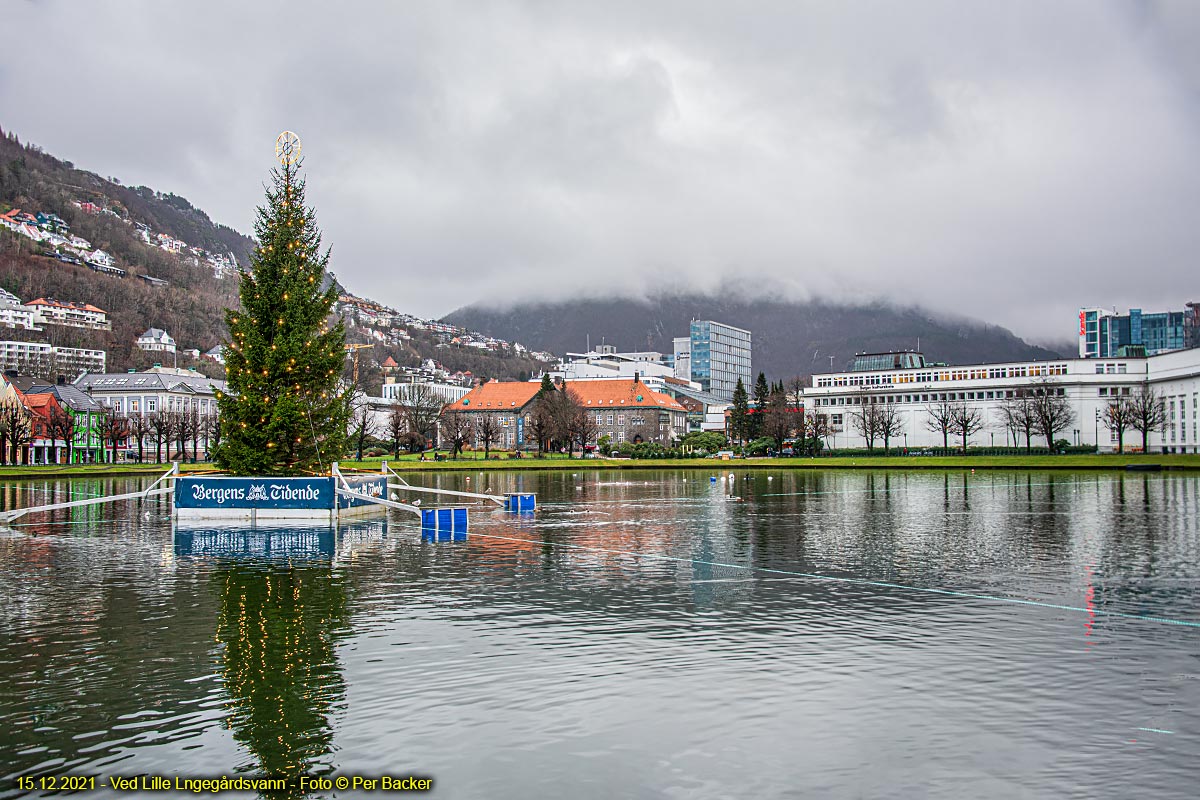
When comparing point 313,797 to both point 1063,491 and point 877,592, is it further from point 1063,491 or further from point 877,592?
point 1063,491

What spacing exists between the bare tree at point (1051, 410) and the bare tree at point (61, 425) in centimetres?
12012

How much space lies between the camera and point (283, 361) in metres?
37.3

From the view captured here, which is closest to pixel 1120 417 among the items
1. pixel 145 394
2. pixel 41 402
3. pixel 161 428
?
pixel 161 428

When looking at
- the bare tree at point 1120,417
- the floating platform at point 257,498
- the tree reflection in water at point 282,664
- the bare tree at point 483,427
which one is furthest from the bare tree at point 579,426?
the tree reflection in water at point 282,664

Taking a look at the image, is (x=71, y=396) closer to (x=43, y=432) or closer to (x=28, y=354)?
(x=43, y=432)

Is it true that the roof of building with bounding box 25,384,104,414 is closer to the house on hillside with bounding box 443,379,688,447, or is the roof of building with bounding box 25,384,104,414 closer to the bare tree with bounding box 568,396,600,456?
the house on hillside with bounding box 443,379,688,447

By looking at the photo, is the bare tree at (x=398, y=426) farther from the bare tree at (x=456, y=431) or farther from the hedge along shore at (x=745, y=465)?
the hedge along shore at (x=745, y=465)

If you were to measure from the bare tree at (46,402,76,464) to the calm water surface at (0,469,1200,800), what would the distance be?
97.2 m

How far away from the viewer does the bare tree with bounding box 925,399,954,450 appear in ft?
477

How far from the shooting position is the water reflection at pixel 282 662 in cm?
1011

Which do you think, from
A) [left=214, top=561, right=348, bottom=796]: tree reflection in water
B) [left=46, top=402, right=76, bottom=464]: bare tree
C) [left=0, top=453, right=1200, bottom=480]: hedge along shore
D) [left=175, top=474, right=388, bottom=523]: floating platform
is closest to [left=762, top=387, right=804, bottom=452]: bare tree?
[left=0, top=453, right=1200, bottom=480]: hedge along shore

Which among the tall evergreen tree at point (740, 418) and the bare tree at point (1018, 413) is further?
the tall evergreen tree at point (740, 418)

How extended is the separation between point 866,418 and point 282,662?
13847 centimetres

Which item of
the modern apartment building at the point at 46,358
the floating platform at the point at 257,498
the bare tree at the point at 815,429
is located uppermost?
the modern apartment building at the point at 46,358
